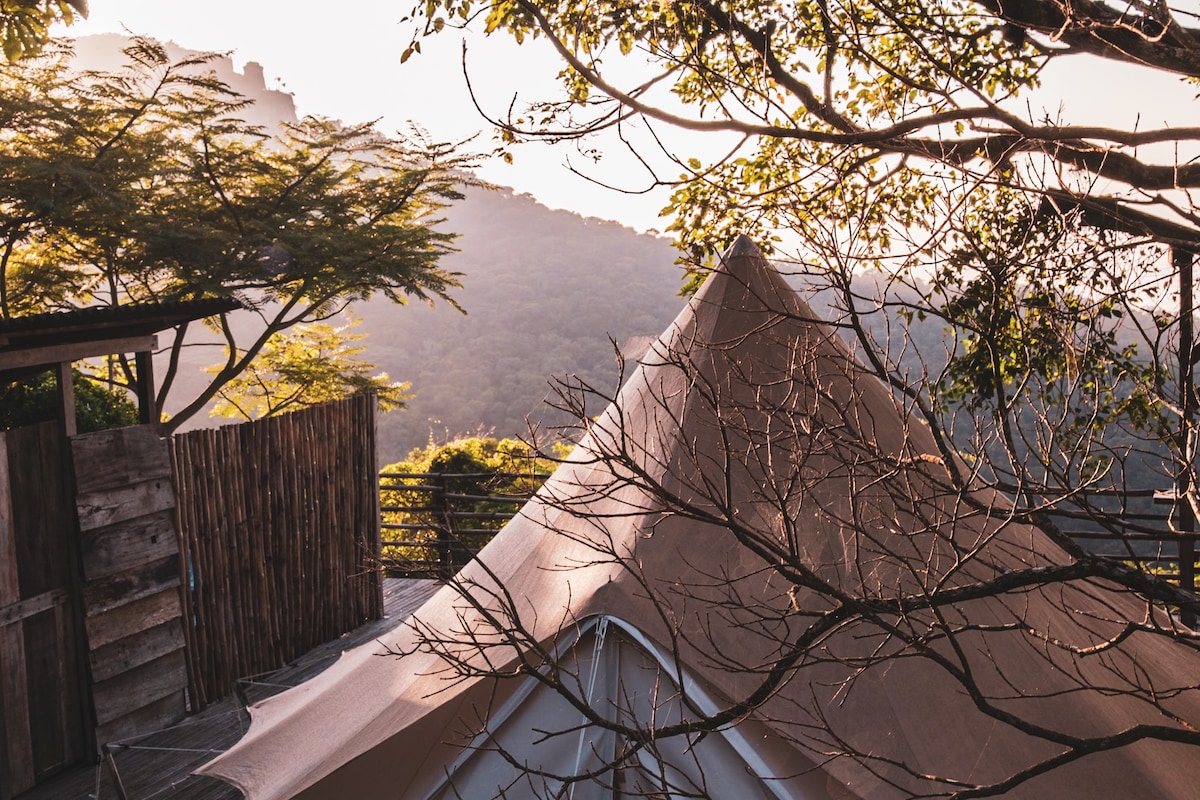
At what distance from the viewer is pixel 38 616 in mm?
Result: 4961

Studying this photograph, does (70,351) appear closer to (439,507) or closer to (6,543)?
(6,543)

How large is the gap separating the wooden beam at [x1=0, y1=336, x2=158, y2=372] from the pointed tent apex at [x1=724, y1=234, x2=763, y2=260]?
159 inches

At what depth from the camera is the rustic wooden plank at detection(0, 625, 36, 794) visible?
472 centimetres

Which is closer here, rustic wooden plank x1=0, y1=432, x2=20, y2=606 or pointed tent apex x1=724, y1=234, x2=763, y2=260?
pointed tent apex x1=724, y1=234, x2=763, y2=260

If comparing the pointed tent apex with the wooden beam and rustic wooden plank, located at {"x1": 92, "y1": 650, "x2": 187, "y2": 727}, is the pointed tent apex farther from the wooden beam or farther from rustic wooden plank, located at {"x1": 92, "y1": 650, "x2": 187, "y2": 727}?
rustic wooden plank, located at {"x1": 92, "y1": 650, "x2": 187, "y2": 727}

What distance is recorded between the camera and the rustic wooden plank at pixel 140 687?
5211 millimetres

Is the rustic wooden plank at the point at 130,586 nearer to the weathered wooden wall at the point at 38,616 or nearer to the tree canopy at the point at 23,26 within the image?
the weathered wooden wall at the point at 38,616

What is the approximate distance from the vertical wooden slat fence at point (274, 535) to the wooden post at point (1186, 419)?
168 inches

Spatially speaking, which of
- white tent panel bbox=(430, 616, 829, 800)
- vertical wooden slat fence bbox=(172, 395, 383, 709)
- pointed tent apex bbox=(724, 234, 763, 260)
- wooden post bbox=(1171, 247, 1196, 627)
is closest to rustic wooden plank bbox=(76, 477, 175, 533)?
vertical wooden slat fence bbox=(172, 395, 383, 709)

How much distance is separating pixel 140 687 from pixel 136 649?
250 millimetres

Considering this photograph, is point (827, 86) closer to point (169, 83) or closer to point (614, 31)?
point (614, 31)

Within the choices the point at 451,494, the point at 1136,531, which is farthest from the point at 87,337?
the point at 1136,531

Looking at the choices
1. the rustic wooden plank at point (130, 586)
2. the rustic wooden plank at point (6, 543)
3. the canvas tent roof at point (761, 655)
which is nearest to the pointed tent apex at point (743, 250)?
the canvas tent roof at point (761, 655)

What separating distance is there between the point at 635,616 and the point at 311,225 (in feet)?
32.6
